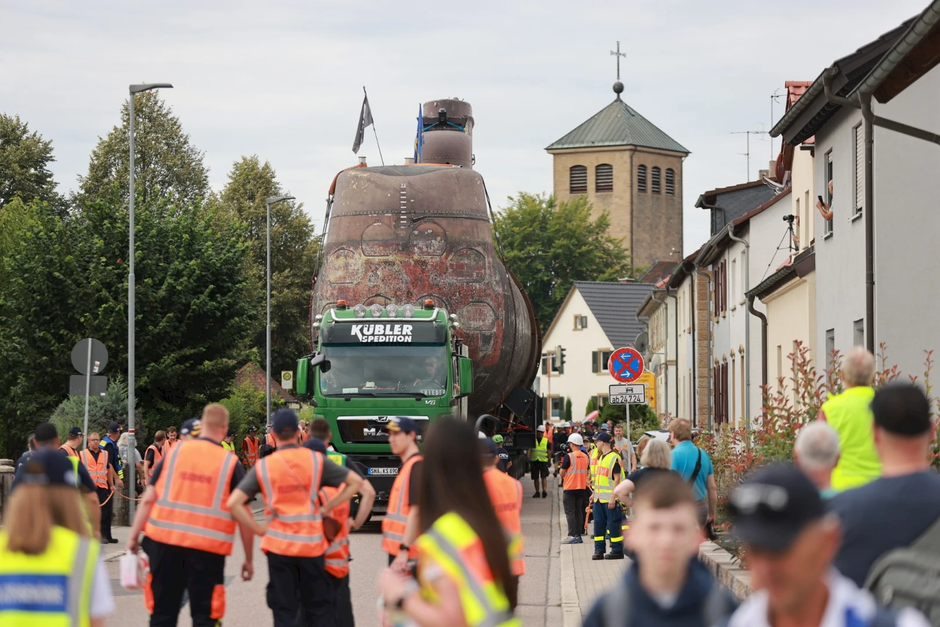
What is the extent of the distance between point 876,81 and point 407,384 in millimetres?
7959

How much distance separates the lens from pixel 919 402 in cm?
492

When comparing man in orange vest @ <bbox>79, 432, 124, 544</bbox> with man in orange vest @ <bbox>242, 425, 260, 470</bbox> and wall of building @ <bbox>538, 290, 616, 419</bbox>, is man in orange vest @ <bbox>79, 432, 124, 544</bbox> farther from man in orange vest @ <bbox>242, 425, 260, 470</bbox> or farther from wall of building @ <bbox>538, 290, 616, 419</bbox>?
wall of building @ <bbox>538, 290, 616, 419</bbox>

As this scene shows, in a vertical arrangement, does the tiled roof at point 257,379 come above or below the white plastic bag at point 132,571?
above

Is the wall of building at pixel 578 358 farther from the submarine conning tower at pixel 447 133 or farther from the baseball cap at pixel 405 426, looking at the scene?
the baseball cap at pixel 405 426

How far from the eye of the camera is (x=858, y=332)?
21.2 meters

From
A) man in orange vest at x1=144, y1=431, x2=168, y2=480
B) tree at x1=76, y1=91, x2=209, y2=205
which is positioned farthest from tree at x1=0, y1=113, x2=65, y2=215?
man in orange vest at x1=144, y1=431, x2=168, y2=480

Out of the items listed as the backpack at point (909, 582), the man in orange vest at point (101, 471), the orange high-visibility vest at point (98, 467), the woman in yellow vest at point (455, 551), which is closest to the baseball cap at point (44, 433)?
the woman in yellow vest at point (455, 551)

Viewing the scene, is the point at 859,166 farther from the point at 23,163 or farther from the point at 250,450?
the point at 23,163

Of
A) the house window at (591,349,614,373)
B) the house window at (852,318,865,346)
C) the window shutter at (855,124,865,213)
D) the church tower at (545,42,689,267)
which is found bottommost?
the house window at (852,318,865,346)

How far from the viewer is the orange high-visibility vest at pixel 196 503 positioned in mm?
8805

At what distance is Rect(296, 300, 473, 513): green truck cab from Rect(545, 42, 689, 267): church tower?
83.9m

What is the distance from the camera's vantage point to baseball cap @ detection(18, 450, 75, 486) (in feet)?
16.7

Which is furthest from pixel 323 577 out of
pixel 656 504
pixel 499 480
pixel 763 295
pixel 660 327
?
pixel 660 327

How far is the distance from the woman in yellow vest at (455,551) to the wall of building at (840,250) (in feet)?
54.1
